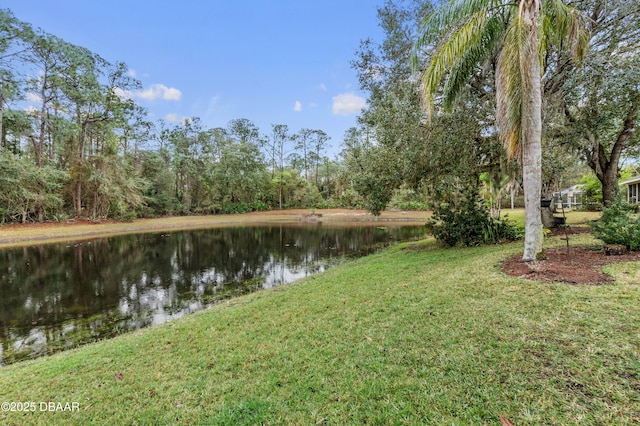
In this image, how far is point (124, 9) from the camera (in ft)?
39.2

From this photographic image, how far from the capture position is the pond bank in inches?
645

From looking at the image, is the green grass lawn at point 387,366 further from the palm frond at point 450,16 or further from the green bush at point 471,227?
the palm frond at point 450,16

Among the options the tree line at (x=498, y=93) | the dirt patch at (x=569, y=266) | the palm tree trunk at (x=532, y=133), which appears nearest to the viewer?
the dirt patch at (x=569, y=266)

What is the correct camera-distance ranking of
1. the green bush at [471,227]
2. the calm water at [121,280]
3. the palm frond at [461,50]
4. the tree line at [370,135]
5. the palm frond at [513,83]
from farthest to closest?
the green bush at [471,227]
the tree line at [370,135]
the calm water at [121,280]
the palm frond at [461,50]
the palm frond at [513,83]

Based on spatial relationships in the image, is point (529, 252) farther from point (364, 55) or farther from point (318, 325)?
point (364, 55)

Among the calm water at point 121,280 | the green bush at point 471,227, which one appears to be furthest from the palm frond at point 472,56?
the calm water at point 121,280

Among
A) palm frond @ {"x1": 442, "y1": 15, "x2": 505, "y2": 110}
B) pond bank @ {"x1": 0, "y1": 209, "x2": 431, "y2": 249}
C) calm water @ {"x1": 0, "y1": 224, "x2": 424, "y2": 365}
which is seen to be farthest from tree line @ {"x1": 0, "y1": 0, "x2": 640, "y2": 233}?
calm water @ {"x1": 0, "y1": 224, "x2": 424, "y2": 365}

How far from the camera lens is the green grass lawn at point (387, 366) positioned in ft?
6.56

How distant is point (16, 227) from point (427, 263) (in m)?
25.5

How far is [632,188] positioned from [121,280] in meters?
28.5

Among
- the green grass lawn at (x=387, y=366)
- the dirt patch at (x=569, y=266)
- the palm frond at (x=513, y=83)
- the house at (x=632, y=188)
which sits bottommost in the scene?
the green grass lawn at (x=387, y=366)

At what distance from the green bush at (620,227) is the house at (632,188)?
16728mm

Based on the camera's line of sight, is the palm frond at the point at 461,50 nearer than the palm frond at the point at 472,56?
Yes

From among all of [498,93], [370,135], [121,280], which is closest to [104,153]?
[121,280]
